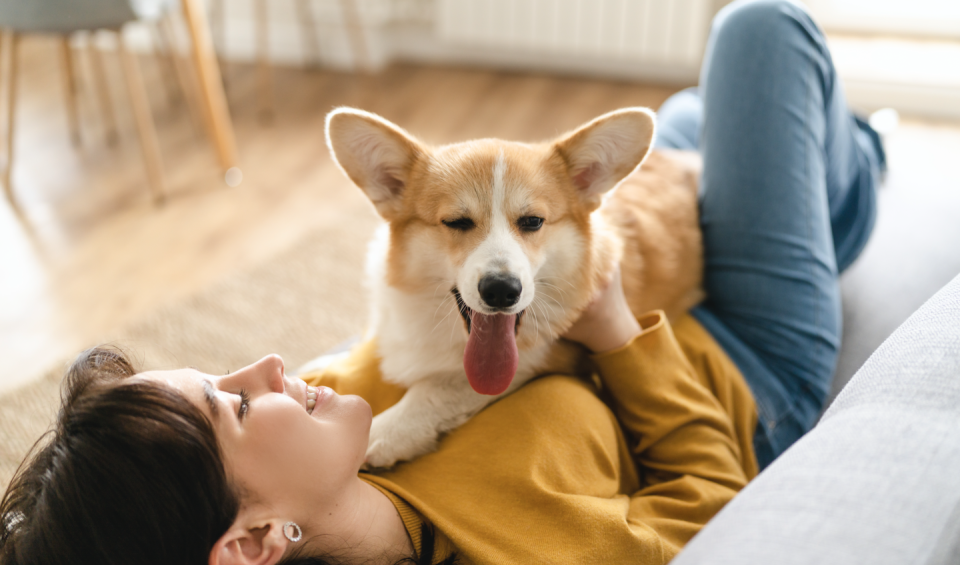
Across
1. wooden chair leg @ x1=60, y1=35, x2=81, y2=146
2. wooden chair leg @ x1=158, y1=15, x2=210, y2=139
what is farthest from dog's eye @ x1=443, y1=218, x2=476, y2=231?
wooden chair leg @ x1=60, y1=35, x2=81, y2=146

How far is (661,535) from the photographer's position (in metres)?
0.96

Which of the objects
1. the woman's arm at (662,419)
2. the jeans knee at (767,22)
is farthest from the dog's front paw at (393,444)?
the jeans knee at (767,22)

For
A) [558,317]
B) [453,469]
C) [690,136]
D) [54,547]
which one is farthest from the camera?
[690,136]

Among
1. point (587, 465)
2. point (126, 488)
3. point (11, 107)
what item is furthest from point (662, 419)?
point (11, 107)

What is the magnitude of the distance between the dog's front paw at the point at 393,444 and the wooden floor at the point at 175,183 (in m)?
1.44

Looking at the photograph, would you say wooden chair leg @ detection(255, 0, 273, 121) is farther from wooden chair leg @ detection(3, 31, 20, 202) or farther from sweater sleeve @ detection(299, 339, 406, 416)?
sweater sleeve @ detection(299, 339, 406, 416)

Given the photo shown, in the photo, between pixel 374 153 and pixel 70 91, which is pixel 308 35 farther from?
pixel 374 153

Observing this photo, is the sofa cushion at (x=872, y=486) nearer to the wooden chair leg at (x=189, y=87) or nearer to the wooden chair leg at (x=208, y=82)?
the wooden chair leg at (x=208, y=82)

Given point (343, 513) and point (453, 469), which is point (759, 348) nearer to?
point (453, 469)

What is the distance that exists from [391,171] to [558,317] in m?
0.39

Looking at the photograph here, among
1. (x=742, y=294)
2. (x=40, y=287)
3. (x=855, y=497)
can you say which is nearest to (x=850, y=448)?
(x=855, y=497)

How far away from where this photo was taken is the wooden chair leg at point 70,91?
2.99 meters

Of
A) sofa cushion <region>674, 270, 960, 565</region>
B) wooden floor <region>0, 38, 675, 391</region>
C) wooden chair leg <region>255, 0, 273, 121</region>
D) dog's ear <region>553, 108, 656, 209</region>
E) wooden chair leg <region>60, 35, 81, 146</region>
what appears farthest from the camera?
wooden chair leg <region>255, 0, 273, 121</region>

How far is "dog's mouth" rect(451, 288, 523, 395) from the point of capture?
1126 mm
